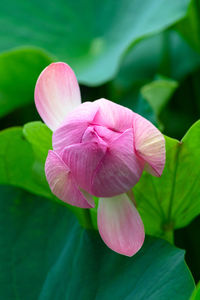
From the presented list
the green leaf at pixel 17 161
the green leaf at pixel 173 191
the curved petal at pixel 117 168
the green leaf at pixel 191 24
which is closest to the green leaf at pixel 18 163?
the green leaf at pixel 17 161

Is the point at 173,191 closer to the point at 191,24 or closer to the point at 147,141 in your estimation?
the point at 147,141

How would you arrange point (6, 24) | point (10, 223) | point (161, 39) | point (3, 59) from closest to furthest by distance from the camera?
point (10, 223), point (3, 59), point (6, 24), point (161, 39)

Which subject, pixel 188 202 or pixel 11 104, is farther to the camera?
pixel 11 104

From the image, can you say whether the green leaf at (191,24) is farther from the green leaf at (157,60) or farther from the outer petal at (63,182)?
the outer petal at (63,182)

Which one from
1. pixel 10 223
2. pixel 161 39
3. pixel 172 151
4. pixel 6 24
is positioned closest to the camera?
pixel 172 151

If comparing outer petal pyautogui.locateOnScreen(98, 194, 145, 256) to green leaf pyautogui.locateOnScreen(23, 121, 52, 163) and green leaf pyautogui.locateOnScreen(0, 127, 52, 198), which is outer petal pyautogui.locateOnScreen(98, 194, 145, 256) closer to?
green leaf pyautogui.locateOnScreen(23, 121, 52, 163)

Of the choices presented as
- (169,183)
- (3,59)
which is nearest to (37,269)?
(169,183)

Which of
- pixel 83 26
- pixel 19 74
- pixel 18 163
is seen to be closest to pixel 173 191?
pixel 18 163

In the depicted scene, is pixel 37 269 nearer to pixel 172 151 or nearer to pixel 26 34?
pixel 172 151
